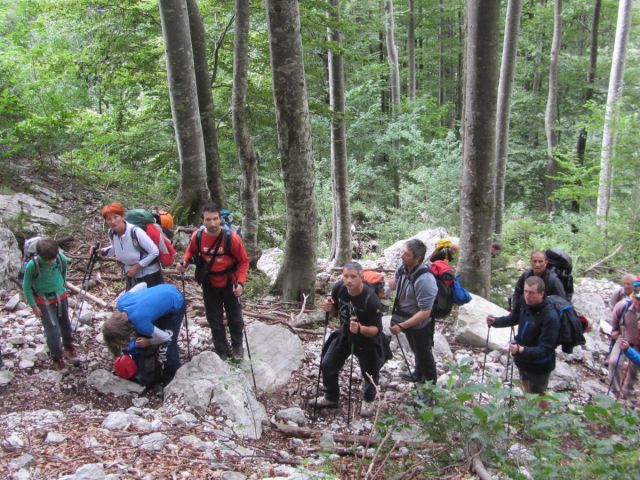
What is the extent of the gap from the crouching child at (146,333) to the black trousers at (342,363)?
5.89 ft

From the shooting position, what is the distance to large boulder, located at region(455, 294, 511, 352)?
26.0ft

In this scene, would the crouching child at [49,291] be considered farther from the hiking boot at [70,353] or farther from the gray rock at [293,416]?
the gray rock at [293,416]

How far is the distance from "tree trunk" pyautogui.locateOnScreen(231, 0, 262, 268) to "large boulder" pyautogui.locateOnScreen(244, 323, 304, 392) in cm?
356

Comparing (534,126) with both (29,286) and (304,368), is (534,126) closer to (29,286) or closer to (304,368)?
(304,368)

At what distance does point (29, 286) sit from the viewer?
5.55 metres

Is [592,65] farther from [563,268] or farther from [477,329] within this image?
[563,268]

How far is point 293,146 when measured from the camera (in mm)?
7941

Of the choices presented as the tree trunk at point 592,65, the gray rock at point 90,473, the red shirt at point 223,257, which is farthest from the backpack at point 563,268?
the tree trunk at point 592,65

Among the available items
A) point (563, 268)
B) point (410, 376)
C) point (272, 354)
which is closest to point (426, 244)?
point (563, 268)

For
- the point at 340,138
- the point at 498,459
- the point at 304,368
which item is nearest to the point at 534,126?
the point at 340,138

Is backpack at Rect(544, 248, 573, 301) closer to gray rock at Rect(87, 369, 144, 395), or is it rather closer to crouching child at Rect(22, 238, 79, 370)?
gray rock at Rect(87, 369, 144, 395)

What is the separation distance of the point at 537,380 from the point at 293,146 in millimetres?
4919

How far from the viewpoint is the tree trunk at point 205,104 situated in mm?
11594

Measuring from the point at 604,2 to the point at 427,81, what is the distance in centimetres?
1126
